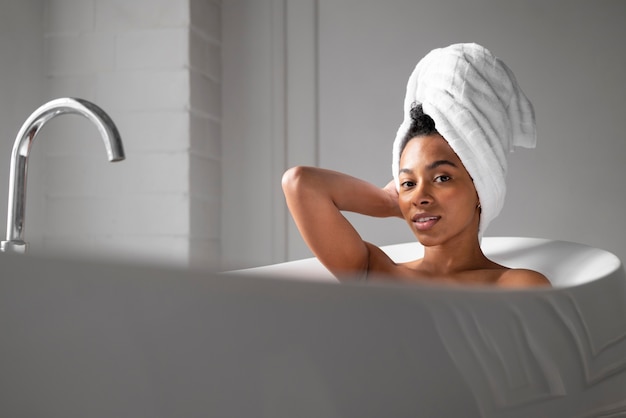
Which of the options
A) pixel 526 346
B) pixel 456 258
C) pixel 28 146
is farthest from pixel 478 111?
pixel 28 146

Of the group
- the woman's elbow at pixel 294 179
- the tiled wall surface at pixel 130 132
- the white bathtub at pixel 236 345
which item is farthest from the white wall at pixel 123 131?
the white bathtub at pixel 236 345

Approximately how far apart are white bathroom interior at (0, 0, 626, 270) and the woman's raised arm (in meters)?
0.90

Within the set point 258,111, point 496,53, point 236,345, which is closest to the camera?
point 236,345

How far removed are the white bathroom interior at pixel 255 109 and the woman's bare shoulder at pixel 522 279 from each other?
106cm

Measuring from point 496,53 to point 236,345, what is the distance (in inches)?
78.0

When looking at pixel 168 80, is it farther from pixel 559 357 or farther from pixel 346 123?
pixel 559 357

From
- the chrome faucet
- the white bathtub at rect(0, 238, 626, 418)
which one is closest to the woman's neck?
the chrome faucet

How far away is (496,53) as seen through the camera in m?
2.22

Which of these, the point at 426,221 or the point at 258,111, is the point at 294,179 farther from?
the point at 258,111

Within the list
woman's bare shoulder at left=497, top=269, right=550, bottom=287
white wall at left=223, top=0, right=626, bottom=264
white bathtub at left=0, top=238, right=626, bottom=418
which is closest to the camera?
white bathtub at left=0, top=238, right=626, bottom=418

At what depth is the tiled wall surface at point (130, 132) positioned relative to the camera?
220 centimetres

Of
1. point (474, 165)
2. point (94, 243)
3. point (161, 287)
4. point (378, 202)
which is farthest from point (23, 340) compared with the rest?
point (94, 243)

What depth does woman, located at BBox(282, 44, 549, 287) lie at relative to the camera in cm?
121

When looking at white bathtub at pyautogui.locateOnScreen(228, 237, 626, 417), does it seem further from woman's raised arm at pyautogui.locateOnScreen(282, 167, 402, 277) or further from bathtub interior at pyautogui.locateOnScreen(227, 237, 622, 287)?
woman's raised arm at pyautogui.locateOnScreen(282, 167, 402, 277)
